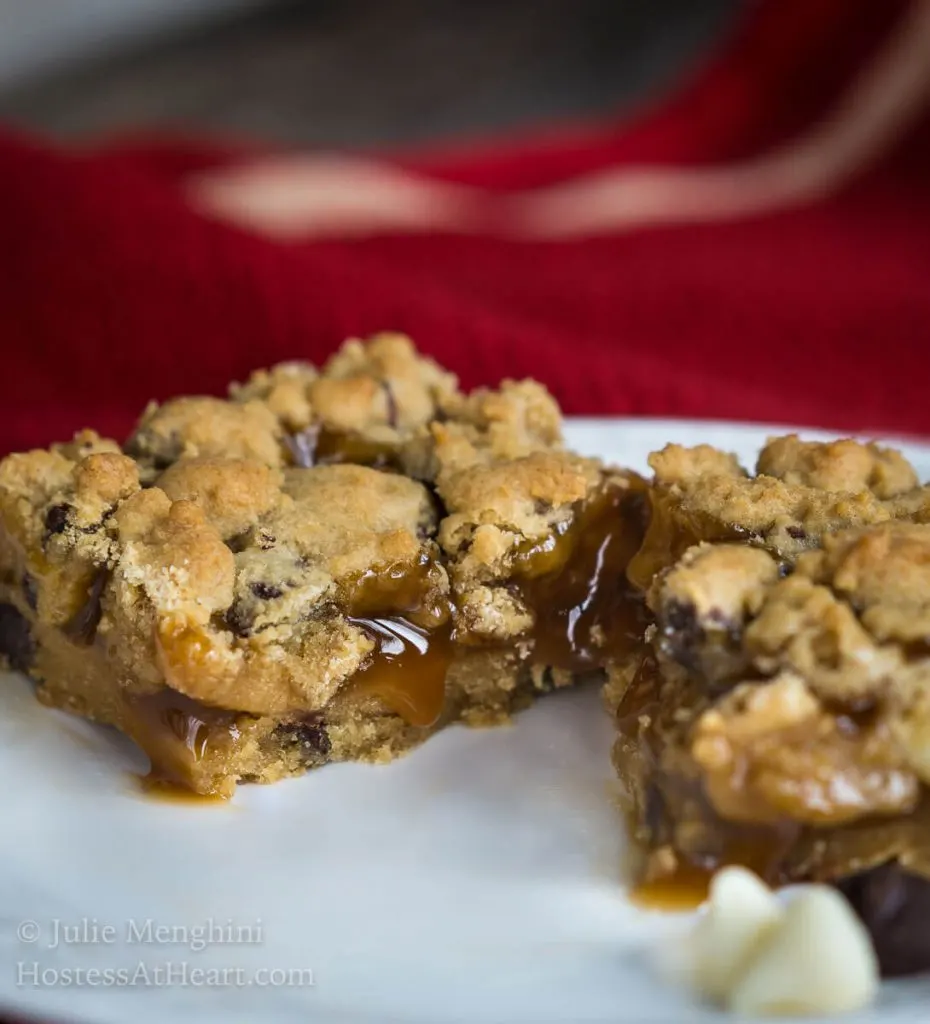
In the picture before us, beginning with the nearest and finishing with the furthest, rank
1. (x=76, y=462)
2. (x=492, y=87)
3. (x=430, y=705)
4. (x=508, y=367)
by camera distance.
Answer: (x=430, y=705) → (x=76, y=462) → (x=508, y=367) → (x=492, y=87)

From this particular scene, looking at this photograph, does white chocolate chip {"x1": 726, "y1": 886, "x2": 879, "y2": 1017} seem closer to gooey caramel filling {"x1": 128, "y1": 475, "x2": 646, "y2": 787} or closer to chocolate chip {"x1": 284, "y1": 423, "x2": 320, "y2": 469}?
gooey caramel filling {"x1": 128, "y1": 475, "x2": 646, "y2": 787}

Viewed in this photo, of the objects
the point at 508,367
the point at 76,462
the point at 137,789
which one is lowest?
the point at 137,789

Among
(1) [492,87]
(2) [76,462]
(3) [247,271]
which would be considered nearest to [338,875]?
(2) [76,462]

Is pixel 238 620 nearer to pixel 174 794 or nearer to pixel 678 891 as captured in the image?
pixel 174 794

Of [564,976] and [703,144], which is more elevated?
[703,144]

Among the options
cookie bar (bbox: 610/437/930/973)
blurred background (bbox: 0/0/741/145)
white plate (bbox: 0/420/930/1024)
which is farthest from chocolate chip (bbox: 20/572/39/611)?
blurred background (bbox: 0/0/741/145)

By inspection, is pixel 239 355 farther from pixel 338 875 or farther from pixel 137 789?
pixel 338 875
